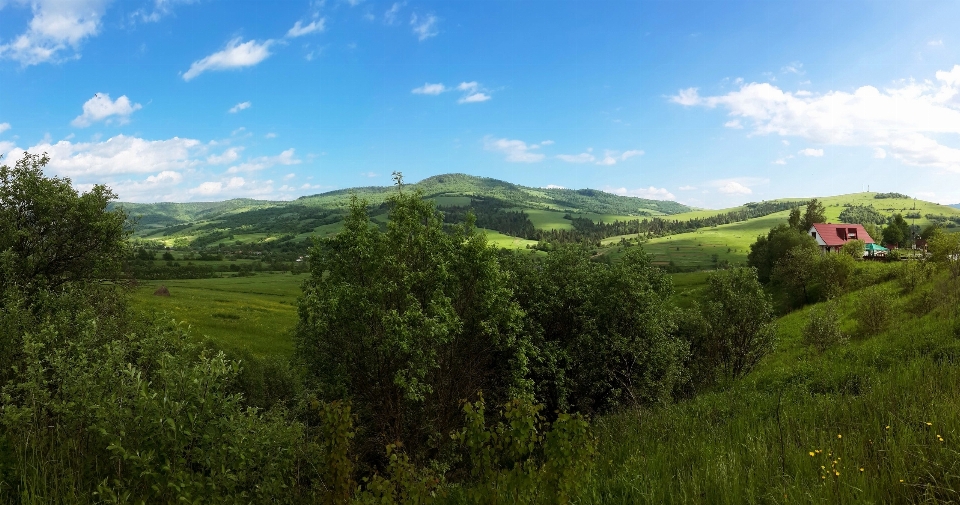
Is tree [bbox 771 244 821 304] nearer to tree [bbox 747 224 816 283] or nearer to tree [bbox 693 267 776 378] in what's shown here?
tree [bbox 747 224 816 283]

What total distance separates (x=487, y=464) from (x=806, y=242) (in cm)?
10679

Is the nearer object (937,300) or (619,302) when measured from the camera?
(619,302)

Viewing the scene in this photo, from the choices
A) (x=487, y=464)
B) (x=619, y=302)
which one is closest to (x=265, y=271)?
(x=619, y=302)

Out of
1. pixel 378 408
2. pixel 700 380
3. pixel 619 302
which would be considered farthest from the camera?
pixel 700 380

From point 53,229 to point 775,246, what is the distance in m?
110

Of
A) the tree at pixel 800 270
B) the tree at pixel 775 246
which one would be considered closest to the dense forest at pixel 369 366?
the tree at pixel 800 270

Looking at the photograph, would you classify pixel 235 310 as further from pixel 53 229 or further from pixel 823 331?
pixel 823 331

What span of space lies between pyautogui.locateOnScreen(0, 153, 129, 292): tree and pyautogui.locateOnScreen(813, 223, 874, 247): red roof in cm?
14655

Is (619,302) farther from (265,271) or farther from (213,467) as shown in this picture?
(265,271)

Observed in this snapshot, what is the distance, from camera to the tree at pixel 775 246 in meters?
91.8

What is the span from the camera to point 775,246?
9494 cm

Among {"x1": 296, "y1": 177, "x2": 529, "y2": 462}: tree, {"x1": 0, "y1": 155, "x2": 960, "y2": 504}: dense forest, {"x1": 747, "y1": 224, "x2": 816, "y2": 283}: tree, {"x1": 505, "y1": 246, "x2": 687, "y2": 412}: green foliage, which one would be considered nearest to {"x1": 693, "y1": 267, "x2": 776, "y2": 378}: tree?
{"x1": 0, "y1": 155, "x2": 960, "y2": 504}: dense forest

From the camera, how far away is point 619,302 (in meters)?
24.9

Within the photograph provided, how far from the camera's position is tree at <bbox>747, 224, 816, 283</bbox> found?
91.8 m
